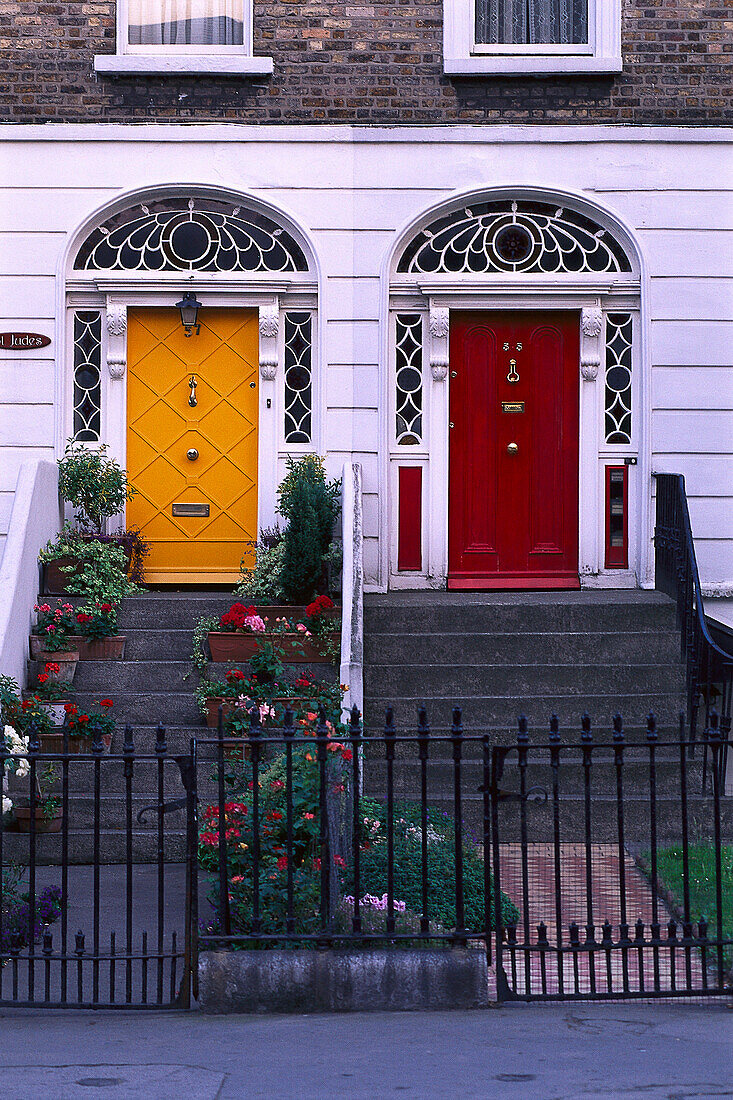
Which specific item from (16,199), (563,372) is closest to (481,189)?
(563,372)

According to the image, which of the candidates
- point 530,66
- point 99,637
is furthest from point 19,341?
point 530,66

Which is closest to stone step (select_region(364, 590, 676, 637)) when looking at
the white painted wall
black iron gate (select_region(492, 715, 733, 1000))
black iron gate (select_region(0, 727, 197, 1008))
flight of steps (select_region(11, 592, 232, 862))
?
the white painted wall

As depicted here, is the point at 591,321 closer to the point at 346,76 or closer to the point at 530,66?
the point at 530,66

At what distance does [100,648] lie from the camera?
31.0ft

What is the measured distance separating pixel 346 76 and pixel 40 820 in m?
6.74

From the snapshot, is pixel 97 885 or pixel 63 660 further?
pixel 63 660

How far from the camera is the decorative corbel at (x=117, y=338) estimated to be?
10.9 meters

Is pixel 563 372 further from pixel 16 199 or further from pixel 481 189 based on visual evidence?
pixel 16 199

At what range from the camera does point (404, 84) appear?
429 inches

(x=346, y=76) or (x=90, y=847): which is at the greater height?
(x=346, y=76)

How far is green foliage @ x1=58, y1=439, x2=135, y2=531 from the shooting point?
34.3 ft

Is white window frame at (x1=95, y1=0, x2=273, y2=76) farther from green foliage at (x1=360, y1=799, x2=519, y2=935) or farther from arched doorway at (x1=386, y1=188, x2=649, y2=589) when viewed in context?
green foliage at (x1=360, y1=799, x2=519, y2=935)

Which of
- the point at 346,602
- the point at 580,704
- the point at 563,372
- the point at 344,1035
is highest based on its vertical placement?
the point at 563,372

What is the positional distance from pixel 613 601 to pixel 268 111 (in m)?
5.11
